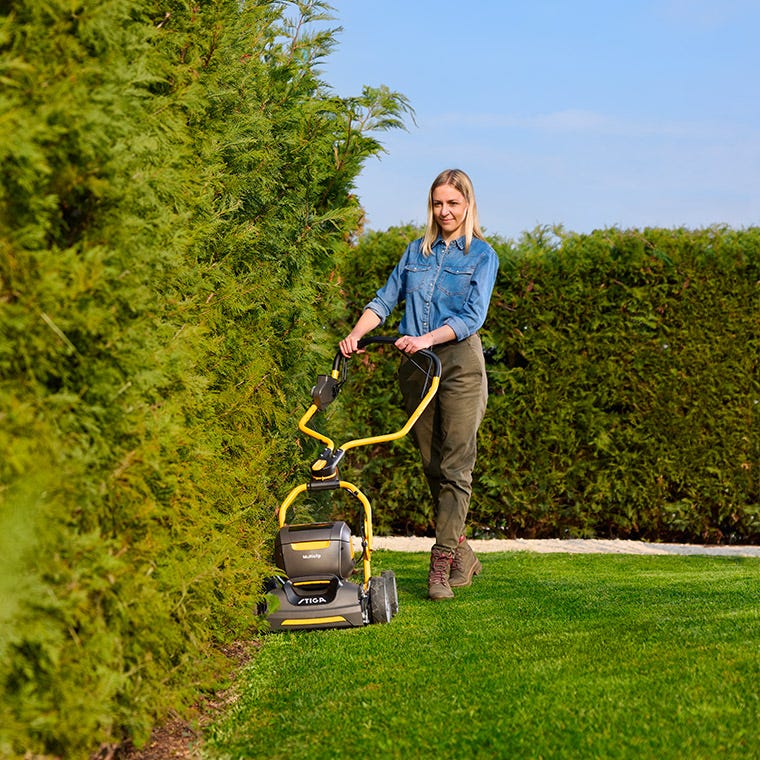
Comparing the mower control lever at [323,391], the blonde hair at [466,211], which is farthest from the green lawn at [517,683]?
the blonde hair at [466,211]

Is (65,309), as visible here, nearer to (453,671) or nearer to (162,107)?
(162,107)

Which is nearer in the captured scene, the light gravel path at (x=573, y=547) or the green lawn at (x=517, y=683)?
the green lawn at (x=517, y=683)

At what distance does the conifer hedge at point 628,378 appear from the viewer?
32.4 feet

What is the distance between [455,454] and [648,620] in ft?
4.85

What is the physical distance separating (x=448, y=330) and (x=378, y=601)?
62.7 inches

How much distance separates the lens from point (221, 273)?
177 inches

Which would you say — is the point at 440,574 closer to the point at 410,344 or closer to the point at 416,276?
the point at 410,344

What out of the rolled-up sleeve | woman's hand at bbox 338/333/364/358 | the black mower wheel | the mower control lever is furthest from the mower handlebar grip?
the black mower wheel

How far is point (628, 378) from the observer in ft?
32.4

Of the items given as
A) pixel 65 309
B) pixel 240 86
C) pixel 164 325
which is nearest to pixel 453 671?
pixel 164 325

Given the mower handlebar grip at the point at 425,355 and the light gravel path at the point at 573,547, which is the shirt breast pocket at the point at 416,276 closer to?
the mower handlebar grip at the point at 425,355

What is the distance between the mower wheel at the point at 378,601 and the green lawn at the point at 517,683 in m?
0.06

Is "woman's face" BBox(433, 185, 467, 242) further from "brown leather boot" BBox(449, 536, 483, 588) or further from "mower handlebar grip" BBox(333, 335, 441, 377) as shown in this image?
"brown leather boot" BBox(449, 536, 483, 588)

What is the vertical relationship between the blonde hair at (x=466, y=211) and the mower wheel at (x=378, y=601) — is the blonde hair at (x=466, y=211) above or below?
above
